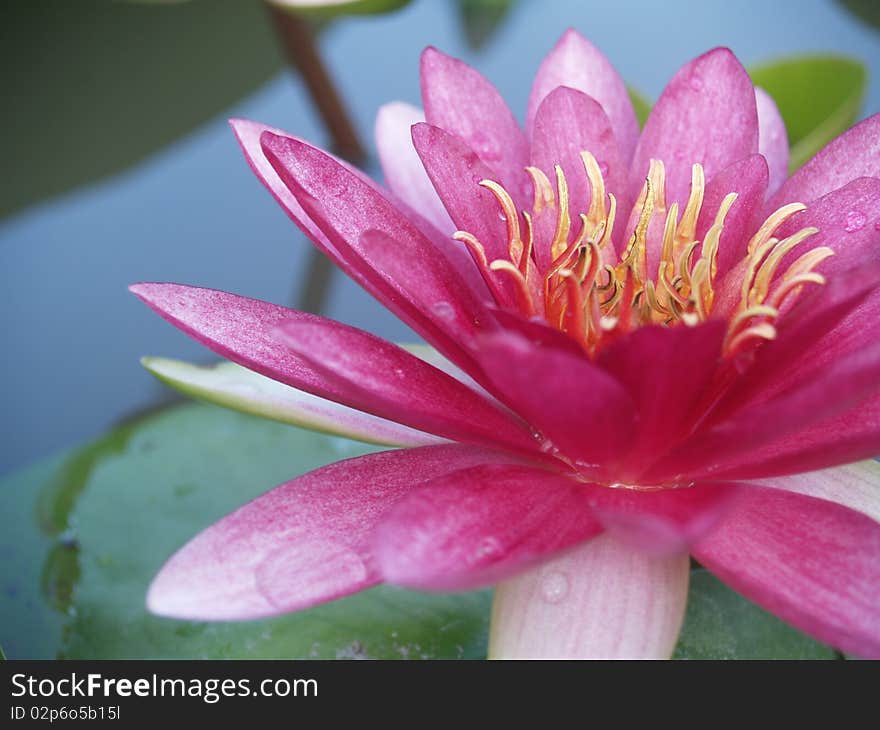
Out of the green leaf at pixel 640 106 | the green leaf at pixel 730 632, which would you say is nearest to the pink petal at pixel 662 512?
the green leaf at pixel 730 632

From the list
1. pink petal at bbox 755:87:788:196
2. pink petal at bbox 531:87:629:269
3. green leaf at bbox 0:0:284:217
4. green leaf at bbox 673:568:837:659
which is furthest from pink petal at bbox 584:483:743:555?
green leaf at bbox 0:0:284:217

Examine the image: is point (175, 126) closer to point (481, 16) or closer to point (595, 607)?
point (481, 16)

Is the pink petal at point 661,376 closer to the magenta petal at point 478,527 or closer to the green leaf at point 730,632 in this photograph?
the magenta petal at point 478,527

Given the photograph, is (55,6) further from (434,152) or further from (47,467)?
(434,152)

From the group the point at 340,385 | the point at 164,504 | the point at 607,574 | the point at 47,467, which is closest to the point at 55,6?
the point at 47,467

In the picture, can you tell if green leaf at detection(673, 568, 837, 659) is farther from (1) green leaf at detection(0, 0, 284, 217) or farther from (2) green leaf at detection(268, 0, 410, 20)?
(1) green leaf at detection(0, 0, 284, 217)
